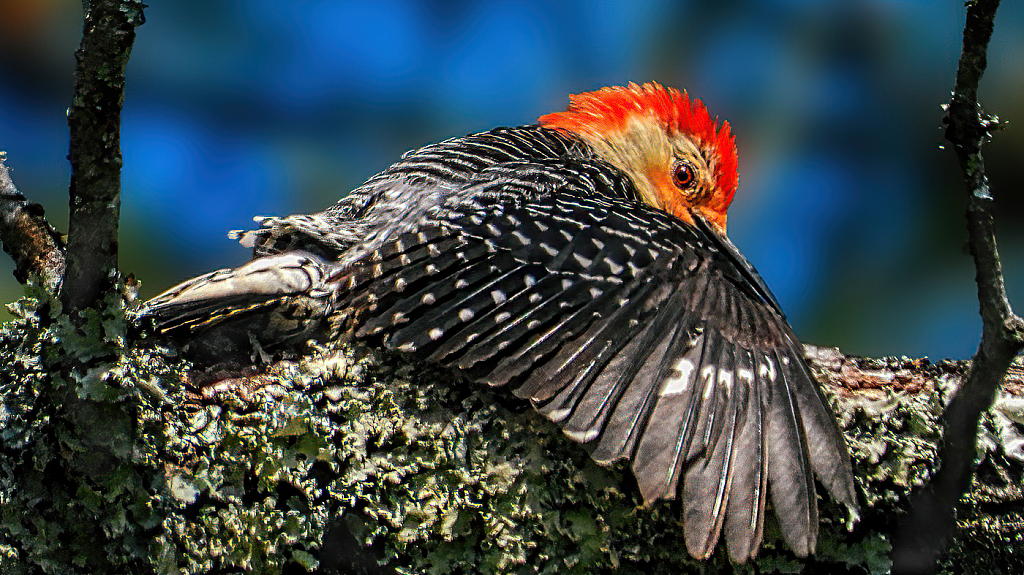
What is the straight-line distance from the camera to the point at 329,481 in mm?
2037

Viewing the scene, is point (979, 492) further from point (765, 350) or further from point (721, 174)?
point (721, 174)

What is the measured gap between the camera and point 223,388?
2.14 m

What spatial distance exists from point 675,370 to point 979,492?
0.99m

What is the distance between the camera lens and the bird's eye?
4.03 meters

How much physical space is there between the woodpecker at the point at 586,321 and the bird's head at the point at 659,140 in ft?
3.35

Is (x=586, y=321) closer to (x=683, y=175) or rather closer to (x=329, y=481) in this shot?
(x=329, y=481)

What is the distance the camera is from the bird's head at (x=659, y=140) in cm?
396

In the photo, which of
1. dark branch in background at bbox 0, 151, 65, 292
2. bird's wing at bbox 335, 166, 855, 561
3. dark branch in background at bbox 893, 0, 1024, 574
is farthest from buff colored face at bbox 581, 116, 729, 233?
dark branch in background at bbox 0, 151, 65, 292

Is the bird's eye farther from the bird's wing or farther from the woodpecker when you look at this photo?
the bird's wing

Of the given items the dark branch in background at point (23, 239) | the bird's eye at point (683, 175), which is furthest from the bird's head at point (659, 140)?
the dark branch in background at point (23, 239)

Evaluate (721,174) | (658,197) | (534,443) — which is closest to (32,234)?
(534,443)

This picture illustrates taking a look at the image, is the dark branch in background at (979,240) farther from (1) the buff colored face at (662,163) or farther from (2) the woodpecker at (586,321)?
(1) the buff colored face at (662,163)

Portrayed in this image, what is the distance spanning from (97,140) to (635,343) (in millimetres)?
1431

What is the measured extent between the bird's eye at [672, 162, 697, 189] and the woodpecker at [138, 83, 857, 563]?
3.72 feet
